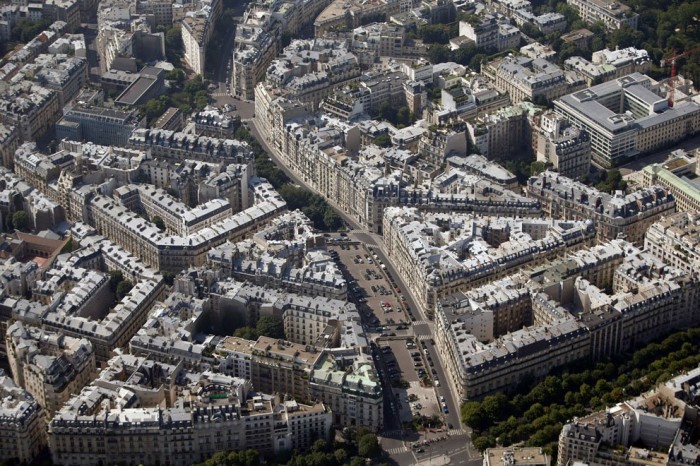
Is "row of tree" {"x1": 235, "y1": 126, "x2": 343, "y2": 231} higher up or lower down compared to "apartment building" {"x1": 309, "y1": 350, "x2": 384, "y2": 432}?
lower down

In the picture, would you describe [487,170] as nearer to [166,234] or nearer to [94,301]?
[166,234]

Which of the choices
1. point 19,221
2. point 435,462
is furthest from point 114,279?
point 435,462

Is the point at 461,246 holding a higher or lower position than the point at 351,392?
higher

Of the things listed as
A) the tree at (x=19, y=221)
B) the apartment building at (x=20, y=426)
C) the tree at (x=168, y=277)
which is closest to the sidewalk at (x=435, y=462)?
the apartment building at (x=20, y=426)

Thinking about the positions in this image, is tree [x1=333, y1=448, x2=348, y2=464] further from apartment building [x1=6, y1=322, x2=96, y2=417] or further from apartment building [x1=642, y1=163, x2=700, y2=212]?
apartment building [x1=642, y1=163, x2=700, y2=212]

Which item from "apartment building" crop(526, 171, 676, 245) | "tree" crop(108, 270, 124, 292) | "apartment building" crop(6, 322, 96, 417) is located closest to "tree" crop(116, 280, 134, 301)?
"tree" crop(108, 270, 124, 292)

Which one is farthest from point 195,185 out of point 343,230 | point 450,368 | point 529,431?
point 529,431
